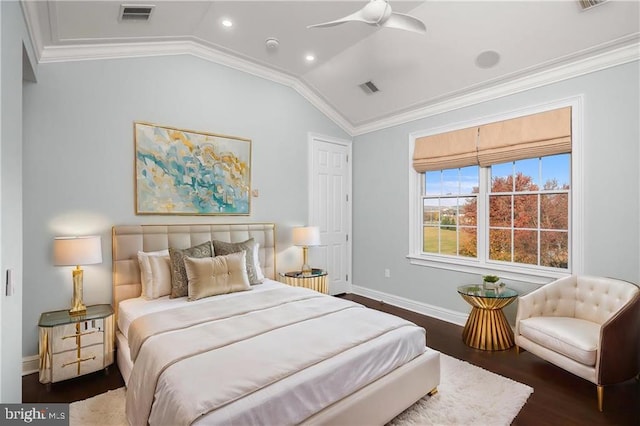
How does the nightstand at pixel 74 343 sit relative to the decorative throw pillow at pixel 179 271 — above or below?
below

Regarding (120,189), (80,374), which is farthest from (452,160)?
(80,374)

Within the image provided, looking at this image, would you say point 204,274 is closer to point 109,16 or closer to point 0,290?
point 0,290

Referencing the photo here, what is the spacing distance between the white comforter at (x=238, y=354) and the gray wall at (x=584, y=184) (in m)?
2.06

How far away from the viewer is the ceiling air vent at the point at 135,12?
104 inches

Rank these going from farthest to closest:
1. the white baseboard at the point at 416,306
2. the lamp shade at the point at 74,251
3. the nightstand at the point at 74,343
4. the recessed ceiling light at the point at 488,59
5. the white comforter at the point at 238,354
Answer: the white baseboard at the point at 416,306
the recessed ceiling light at the point at 488,59
the lamp shade at the point at 74,251
the nightstand at the point at 74,343
the white comforter at the point at 238,354

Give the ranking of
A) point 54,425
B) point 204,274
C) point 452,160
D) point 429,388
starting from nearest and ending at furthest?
point 54,425, point 429,388, point 204,274, point 452,160

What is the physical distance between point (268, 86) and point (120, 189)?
7.39ft

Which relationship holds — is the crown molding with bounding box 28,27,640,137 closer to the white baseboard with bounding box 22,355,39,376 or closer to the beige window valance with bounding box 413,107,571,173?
the beige window valance with bounding box 413,107,571,173

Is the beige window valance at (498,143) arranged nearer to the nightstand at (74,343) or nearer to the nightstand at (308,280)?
the nightstand at (308,280)

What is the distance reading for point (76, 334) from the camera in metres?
2.58

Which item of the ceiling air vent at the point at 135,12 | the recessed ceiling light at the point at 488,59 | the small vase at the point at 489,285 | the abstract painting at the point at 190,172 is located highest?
the ceiling air vent at the point at 135,12

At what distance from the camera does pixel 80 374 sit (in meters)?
2.59

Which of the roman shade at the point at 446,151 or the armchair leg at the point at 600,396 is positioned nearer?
the armchair leg at the point at 600,396

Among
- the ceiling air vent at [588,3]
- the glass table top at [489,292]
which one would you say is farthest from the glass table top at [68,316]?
the ceiling air vent at [588,3]
